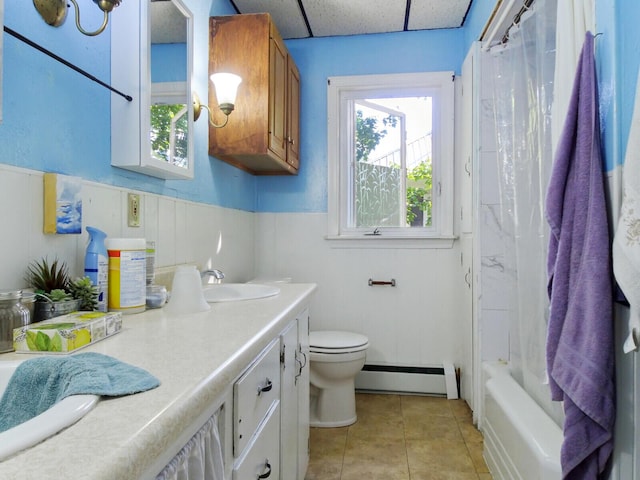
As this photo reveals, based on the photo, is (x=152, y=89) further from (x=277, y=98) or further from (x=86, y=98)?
(x=277, y=98)

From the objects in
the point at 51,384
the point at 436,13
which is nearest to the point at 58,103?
the point at 51,384

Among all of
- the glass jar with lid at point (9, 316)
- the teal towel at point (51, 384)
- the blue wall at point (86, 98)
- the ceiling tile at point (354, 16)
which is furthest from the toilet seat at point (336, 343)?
the ceiling tile at point (354, 16)

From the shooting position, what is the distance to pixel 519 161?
1771 millimetres

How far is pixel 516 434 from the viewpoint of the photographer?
58.9 inches

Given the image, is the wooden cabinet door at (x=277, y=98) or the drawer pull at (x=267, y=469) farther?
the wooden cabinet door at (x=277, y=98)

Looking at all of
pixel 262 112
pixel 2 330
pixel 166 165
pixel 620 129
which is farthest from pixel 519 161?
pixel 2 330

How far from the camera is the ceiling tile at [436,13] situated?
2.52 meters

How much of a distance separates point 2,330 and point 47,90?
613 mm

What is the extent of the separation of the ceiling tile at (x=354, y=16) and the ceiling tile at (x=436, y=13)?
0.07 meters

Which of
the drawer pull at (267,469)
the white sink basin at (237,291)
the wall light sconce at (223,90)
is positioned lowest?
the drawer pull at (267,469)

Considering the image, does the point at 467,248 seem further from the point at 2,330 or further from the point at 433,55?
the point at 2,330

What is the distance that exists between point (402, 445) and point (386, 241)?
1.24 metres

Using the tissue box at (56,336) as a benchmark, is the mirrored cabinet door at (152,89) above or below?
above

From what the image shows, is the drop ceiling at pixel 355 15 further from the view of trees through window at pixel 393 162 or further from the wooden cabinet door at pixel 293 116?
the view of trees through window at pixel 393 162
